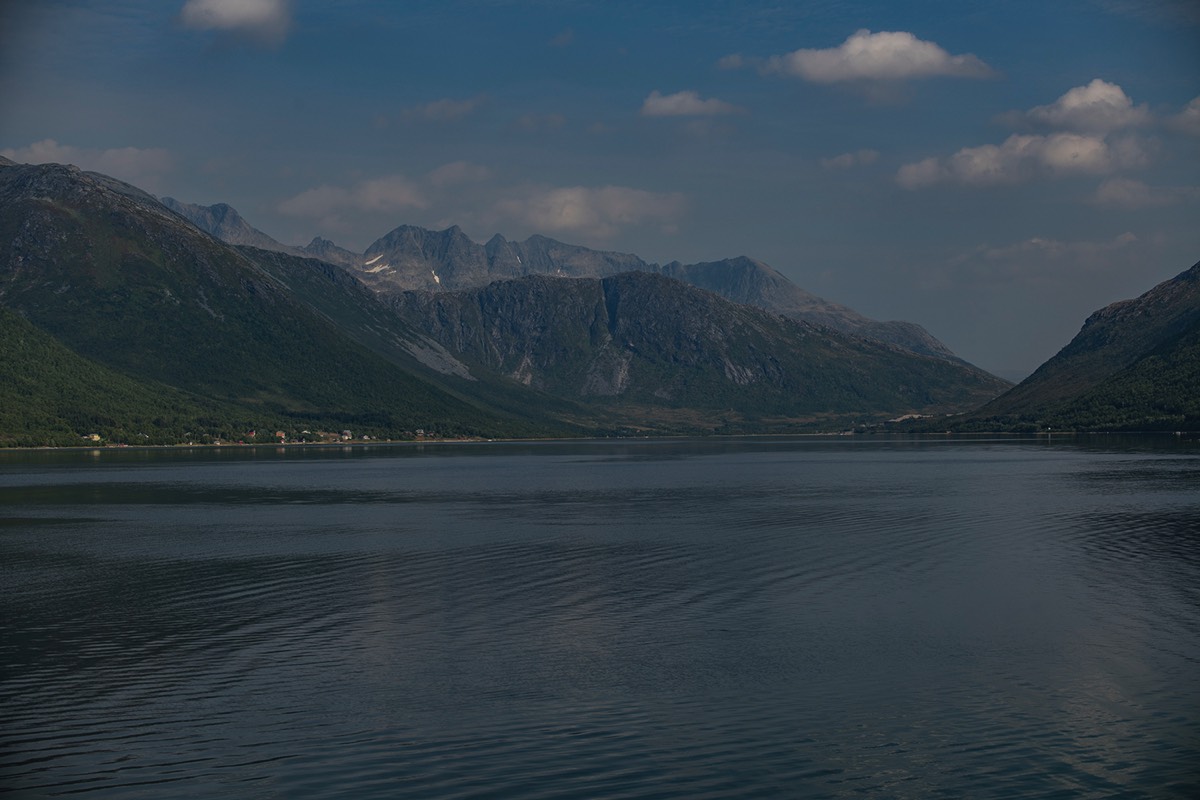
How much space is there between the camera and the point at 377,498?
148000 millimetres

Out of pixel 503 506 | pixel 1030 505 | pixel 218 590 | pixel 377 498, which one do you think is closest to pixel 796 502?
pixel 1030 505

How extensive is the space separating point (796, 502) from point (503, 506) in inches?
1391

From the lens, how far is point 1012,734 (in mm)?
36812

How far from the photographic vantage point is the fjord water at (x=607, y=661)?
33656 mm

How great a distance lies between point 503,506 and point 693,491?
115ft

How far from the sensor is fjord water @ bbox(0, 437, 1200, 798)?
3366 cm

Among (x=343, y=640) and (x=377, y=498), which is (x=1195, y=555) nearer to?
(x=343, y=640)

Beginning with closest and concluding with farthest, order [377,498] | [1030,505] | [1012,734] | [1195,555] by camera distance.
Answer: [1012,734] < [1195,555] < [1030,505] < [377,498]

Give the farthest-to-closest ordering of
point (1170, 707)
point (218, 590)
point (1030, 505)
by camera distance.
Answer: point (1030, 505), point (218, 590), point (1170, 707)

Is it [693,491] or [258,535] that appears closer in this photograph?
[258,535]

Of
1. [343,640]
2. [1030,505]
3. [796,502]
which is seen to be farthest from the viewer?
[796,502]

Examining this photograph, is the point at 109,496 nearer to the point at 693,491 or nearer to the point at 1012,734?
the point at 693,491

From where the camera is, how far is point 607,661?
47.7m

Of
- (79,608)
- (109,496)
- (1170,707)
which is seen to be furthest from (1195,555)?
(109,496)
